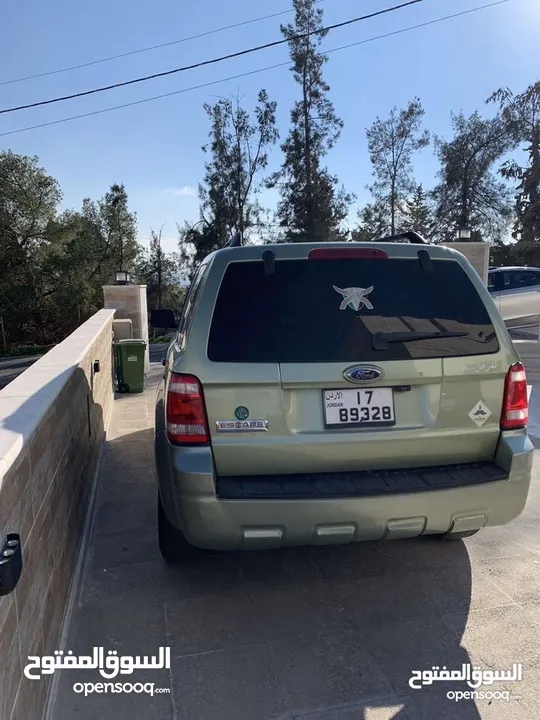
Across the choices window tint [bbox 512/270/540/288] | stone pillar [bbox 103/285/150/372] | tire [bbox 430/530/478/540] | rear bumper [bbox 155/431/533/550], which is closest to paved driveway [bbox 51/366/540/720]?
tire [bbox 430/530/478/540]

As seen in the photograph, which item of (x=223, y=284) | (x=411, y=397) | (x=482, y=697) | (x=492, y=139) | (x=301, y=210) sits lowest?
(x=482, y=697)

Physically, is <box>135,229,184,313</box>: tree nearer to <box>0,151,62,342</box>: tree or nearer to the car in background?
<box>0,151,62,342</box>: tree

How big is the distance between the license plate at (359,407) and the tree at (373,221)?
109ft

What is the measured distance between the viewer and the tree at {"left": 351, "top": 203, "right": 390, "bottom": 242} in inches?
1357

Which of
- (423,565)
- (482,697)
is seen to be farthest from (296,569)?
(482,697)

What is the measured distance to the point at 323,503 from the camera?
2.38 metres

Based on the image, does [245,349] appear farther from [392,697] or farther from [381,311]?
[392,697]

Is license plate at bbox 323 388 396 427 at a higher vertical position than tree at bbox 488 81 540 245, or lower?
lower

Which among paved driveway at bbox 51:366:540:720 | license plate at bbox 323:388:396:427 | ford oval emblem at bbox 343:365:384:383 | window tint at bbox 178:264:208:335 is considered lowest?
paved driveway at bbox 51:366:540:720

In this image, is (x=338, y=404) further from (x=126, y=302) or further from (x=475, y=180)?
(x=475, y=180)

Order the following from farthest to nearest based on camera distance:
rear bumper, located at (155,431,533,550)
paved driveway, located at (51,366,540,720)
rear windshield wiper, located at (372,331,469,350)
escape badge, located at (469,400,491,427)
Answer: escape badge, located at (469,400,491,427) → rear windshield wiper, located at (372,331,469,350) → rear bumper, located at (155,431,533,550) → paved driveway, located at (51,366,540,720)

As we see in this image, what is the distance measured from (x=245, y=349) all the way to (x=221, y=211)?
31863 millimetres

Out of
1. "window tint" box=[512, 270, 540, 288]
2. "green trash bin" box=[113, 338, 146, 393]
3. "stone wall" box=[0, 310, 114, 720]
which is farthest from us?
"window tint" box=[512, 270, 540, 288]

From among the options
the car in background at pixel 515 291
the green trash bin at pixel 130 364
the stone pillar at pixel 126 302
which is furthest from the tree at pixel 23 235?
the car in background at pixel 515 291
